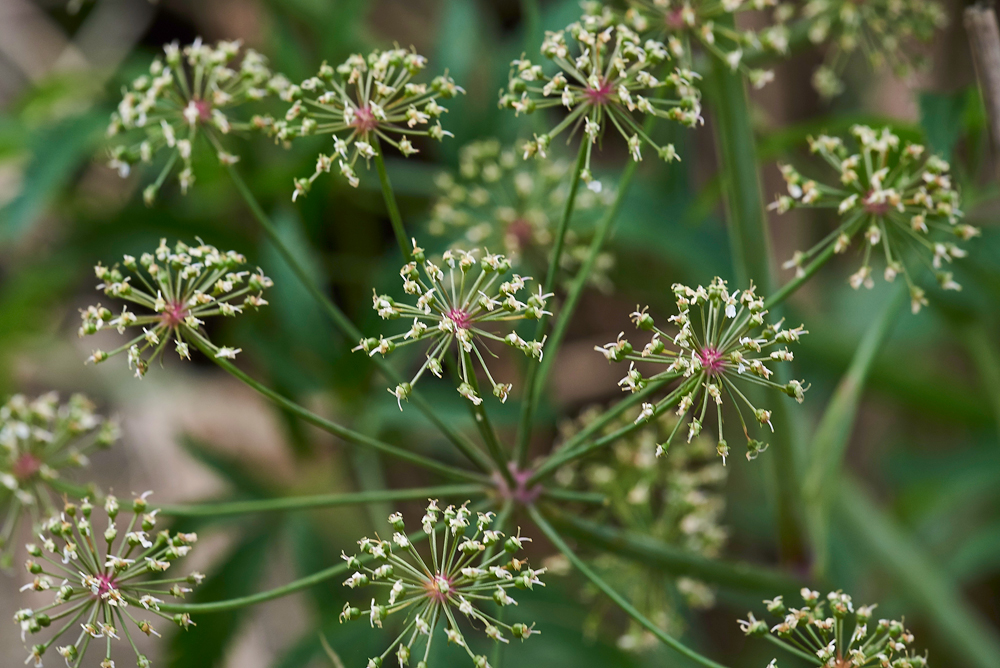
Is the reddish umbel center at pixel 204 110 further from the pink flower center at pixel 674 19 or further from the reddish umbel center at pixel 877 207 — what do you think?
the reddish umbel center at pixel 877 207

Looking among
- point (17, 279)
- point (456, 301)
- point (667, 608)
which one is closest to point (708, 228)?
point (667, 608)

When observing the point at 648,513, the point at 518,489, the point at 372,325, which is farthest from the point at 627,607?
the point at 372,325

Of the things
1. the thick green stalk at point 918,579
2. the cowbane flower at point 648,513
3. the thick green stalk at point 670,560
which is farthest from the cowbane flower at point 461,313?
the thick green stalk at point 918,579

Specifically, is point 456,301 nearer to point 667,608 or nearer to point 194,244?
point 667,608

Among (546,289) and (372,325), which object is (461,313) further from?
(372,325)

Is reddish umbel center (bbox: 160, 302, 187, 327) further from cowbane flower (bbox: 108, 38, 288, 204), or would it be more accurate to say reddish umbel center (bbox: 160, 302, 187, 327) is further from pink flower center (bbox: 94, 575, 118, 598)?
pink flower center (bbox: 94, 575, 118, 598)

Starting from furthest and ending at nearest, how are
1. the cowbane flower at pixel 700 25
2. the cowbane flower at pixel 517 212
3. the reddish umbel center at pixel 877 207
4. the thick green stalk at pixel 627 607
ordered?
the cowbane flower at pixel 517 212 < the cowbane flower at pixel 700 25 < the reddish umbel center at pixel 877 207 < the thick green stalk at pixel 627 607
